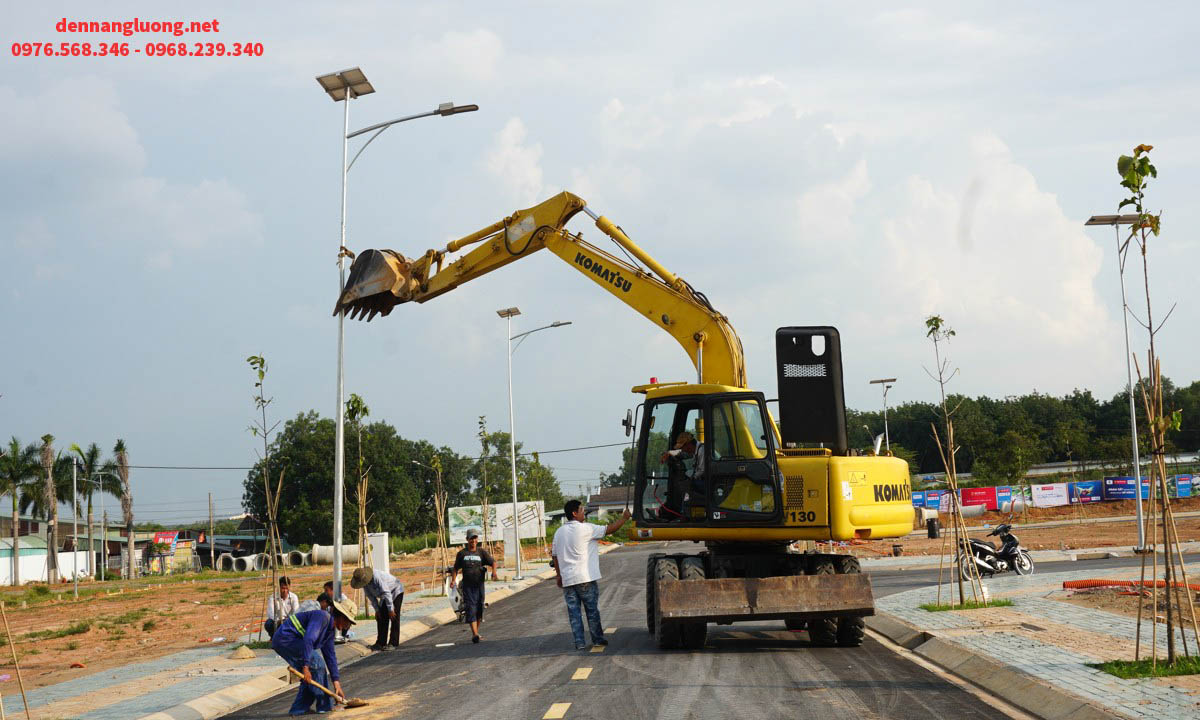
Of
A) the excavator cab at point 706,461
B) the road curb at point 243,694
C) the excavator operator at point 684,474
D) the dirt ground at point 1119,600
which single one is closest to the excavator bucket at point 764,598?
the excavator cab at point 706,461

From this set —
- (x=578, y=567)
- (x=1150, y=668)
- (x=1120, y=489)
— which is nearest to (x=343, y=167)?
(x=578, y=567)

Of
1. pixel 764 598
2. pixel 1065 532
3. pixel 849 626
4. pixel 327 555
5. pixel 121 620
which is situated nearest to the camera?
pixel 764 598

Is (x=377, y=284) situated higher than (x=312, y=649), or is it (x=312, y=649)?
(x=377, y=284)

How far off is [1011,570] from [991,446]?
42443 mm

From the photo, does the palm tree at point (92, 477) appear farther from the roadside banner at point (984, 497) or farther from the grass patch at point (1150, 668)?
the grass patch at point (1150, 668)

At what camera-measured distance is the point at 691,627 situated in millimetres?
14055

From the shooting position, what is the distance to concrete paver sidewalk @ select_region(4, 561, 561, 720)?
11883mm

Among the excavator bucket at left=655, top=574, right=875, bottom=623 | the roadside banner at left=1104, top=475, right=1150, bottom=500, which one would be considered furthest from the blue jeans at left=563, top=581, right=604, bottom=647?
the roadside banner at left=1104, top=475, right=1150, bottom=500

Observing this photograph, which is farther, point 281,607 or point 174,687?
point 281,607

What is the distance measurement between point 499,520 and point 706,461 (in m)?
45.9

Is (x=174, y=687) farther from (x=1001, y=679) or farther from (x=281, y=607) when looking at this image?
(x=1001, y=679)

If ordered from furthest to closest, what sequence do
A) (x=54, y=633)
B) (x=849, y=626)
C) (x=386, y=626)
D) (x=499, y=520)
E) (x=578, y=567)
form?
(x=499, y=520) → (x=54, y=633) → (x=386, y=626) → (x=578, y=567) → (x=849, y=626)

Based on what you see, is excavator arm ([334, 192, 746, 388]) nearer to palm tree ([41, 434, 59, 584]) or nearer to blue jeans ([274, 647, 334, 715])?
blue jeans ([274, 647, 334, 715])

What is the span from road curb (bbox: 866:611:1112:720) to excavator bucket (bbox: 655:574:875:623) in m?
1.10
